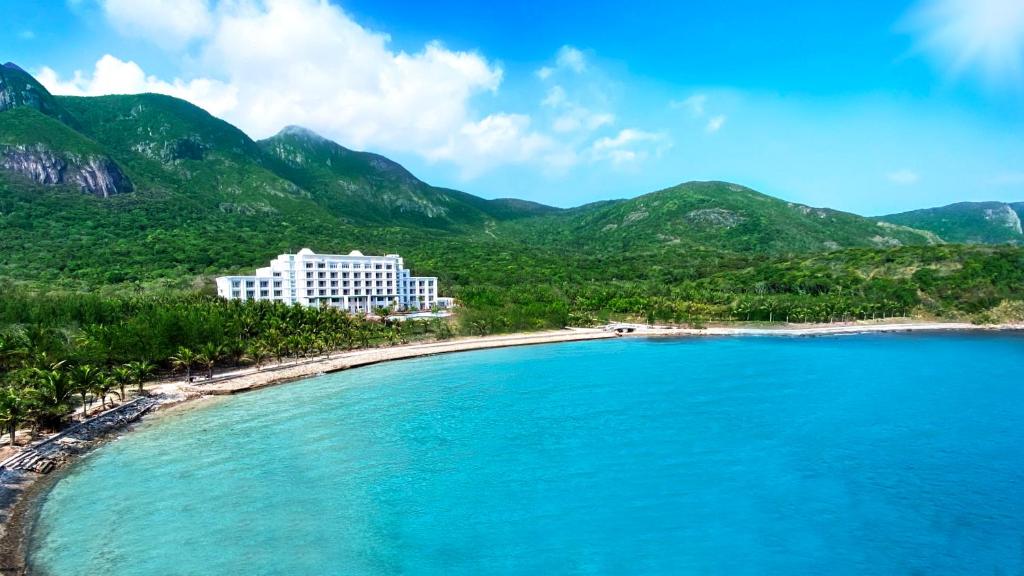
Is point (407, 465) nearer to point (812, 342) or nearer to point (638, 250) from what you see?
point (812, 342)

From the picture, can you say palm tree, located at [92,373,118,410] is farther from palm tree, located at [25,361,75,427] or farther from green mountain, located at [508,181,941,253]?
green mountain, located at [508,181,941,253]

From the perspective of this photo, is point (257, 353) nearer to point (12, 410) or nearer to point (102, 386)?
point (102, 386)

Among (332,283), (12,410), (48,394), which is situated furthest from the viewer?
(332,283)

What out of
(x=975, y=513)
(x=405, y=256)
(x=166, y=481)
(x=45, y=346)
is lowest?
(x=975, y=513)

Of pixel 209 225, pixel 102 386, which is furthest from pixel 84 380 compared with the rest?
pixel 209 225

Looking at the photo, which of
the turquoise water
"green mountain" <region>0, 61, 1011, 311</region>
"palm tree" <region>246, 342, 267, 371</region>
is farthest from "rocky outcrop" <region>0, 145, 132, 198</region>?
the turquoise water

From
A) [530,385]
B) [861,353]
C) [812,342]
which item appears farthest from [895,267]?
[530,385]
